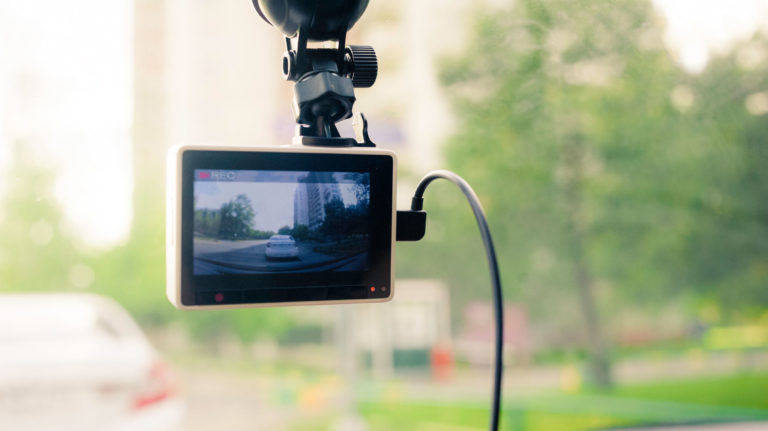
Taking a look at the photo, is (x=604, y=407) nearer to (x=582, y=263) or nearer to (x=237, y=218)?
(x=582, y=263)

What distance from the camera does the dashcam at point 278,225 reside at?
0.68 m

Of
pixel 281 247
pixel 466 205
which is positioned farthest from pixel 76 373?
pixel 466 205

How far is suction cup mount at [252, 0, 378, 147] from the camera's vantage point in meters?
0.75

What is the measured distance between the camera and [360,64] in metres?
0.79

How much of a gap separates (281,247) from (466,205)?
348cm

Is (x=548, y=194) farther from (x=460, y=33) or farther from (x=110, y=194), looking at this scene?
(x=110, y=194)

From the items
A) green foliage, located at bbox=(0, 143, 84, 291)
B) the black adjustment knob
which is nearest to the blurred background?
green foliage, located at bbox=(0, 143, 84, 291)

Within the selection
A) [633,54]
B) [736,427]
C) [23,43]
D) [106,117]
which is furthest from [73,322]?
[633,54]

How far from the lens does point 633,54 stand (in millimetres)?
3938

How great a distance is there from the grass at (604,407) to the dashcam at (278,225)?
10.7 feet

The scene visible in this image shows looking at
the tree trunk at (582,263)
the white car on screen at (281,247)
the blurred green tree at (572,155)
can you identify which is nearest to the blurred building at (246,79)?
the blurred green tree at (572,155)

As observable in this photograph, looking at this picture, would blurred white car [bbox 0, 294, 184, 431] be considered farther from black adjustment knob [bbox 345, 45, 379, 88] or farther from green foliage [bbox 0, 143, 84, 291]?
black adjustment knob [bbox 345, 45, 379, 88]

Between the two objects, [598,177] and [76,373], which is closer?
Result: [76,373]

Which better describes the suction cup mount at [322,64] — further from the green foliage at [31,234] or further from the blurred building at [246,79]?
the blurred building at [246,79]
